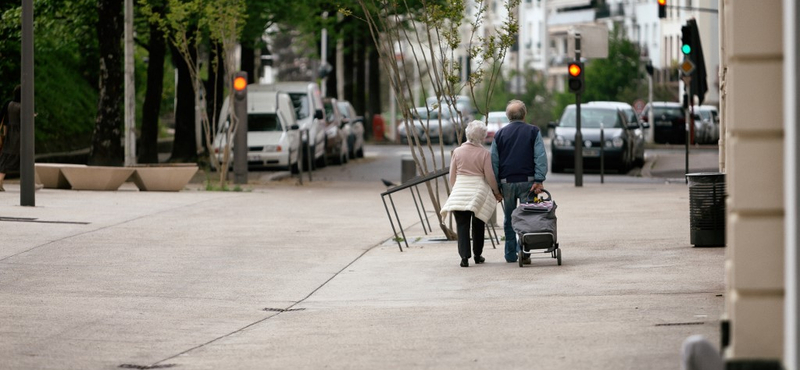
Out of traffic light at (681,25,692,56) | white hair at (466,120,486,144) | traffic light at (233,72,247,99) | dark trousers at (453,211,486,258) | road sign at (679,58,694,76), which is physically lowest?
dark trousers at (453,211,486,258)

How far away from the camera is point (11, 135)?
24.8m

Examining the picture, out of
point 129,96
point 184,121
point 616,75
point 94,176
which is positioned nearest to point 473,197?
point 94,176

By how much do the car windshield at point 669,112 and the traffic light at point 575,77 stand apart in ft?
93.1

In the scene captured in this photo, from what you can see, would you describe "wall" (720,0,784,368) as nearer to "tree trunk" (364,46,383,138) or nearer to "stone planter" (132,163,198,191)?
"stone planter" (132,163,198,191)

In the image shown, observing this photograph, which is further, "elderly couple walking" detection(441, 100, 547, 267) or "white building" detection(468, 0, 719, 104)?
"white building" detection(468, 0, 719, 104)

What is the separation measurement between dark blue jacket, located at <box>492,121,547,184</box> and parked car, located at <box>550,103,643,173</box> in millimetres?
21692

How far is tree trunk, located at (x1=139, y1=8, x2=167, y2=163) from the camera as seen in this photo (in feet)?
117

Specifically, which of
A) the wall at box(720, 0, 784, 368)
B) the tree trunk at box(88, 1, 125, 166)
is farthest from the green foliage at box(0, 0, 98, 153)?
the wall at box(720, 0, 784, 368)

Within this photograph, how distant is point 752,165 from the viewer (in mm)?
6254

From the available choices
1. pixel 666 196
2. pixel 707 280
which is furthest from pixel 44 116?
pixel 707 280

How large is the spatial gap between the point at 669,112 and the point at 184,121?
82.6 ft

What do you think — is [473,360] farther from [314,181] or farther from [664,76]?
[664,76]

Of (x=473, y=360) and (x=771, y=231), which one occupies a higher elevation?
(x=771, y=231)

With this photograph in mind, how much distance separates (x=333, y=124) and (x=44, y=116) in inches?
308
